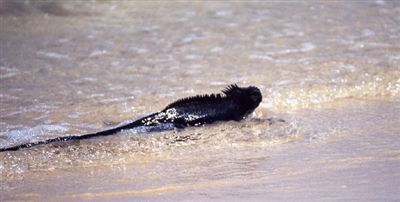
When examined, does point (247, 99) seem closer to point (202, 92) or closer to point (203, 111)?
point (203, 111)

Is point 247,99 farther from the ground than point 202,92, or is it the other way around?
point 247,99

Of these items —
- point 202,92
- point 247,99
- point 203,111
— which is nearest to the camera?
point 203,111

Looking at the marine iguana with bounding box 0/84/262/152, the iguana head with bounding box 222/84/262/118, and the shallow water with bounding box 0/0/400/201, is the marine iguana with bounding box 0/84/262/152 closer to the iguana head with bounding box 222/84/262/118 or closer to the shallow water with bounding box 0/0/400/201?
the iguana head with bounding box 222/84/262/118

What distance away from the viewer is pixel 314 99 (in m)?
7.00

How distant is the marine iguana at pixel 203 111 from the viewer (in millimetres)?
6277

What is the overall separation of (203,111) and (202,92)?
1044mm

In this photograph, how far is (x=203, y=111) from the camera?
6.50m

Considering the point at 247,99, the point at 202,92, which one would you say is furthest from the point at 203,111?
the point at 202,92

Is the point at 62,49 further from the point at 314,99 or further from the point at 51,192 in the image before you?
the point at 51,192

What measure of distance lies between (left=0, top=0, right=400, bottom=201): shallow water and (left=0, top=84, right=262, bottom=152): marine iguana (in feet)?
0.38

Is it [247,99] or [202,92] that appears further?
[202,92]

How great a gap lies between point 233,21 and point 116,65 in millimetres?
2530

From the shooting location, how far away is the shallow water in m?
4.88

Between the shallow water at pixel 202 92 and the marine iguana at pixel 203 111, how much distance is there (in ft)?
0.38
